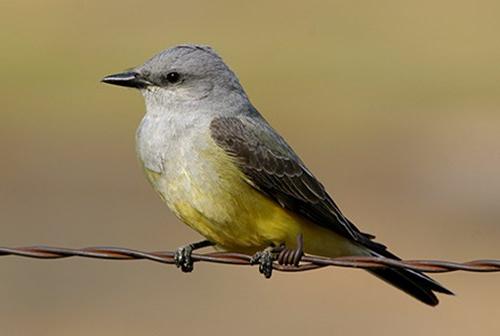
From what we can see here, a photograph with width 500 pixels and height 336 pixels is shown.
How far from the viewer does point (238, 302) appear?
1260 centimetres

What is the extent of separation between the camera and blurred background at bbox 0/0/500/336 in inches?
485

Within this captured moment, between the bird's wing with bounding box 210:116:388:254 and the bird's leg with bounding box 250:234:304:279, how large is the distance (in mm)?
212

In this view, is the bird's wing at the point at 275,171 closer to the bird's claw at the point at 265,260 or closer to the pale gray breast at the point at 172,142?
the pale gray breast at the point at 172,142

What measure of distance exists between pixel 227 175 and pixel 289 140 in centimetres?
1217

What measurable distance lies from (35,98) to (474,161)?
786 cm

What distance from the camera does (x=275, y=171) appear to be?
712 centimetres

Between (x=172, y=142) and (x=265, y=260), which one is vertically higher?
(x=172, y=142)

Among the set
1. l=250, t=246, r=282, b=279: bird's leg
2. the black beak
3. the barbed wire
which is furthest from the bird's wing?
the barbed wire

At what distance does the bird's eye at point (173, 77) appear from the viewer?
7.42m

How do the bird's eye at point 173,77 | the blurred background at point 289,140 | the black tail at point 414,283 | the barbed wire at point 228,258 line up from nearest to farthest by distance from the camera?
the barbed wire at point 228,258, the black tail at point 414,283, the bird's eye at point 173,77, the blurred background at point 289,140

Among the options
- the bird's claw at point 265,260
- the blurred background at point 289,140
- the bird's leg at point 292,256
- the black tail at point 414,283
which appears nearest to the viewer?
the bird's leg at point 292,256

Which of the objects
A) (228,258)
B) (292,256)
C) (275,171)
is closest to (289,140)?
(275,171)

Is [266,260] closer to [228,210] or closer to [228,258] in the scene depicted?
[228,210]

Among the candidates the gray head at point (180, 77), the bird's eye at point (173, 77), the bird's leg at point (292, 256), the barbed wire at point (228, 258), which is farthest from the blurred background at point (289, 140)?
the barbed wire at point (228, 258)
